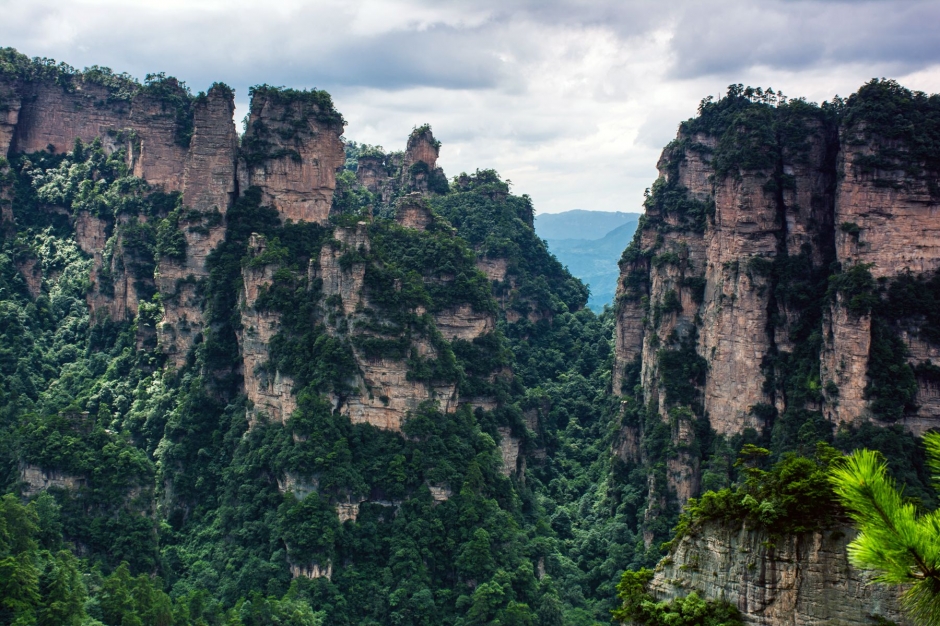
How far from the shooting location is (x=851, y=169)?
142ft

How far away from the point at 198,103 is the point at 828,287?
36183mm

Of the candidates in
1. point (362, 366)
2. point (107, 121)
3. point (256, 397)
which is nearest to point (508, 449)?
point (362, 366)

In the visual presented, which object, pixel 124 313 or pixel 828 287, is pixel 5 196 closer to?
pixel 124 313

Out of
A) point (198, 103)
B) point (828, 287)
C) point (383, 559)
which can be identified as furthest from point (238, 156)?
point (828, 287)

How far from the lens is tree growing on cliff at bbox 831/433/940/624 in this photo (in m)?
8.83

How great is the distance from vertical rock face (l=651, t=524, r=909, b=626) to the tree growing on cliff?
260 inches

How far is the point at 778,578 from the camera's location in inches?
674

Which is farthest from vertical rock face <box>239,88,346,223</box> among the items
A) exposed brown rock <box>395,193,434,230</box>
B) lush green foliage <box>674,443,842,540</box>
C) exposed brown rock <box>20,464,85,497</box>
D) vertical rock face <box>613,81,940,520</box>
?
lush green foliage <box>674,443,842,540</box>

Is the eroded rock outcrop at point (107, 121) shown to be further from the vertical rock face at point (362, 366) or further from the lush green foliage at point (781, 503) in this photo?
the lush green foliage at point (781, 503)

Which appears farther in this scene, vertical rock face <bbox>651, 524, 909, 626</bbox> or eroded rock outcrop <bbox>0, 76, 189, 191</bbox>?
eroded rock outcrop <bbox>0, 76, 189, 191</bbox>

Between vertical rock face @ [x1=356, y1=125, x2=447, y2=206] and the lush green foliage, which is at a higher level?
vertical rock face @ [x1=356, y1=125, x2=447, y2=206]

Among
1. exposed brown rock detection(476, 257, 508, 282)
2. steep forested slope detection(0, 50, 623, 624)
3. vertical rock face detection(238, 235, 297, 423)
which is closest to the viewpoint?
steep forested slope detection(0, 50, 623, 624)

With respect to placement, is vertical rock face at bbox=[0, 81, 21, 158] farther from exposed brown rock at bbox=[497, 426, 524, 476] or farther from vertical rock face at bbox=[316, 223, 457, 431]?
exposed brown rock at bbox=[497, 426, 524, 476]

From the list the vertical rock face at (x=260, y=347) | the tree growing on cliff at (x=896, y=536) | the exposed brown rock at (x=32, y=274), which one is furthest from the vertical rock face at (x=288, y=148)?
the tree growing on cliff at (x=896, y=536)
